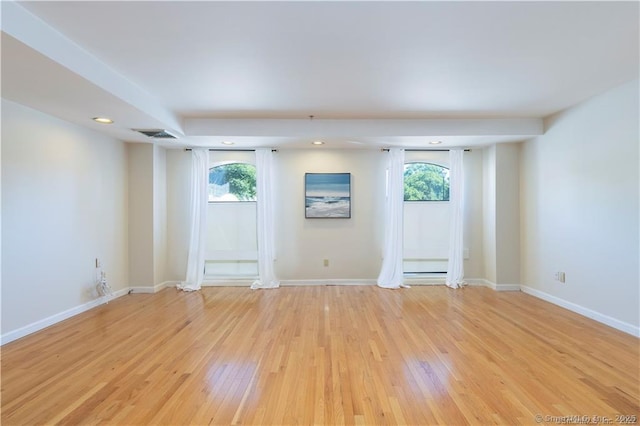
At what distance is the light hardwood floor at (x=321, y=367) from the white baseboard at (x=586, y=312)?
0.10 metres

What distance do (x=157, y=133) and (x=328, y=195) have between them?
2.76 meters

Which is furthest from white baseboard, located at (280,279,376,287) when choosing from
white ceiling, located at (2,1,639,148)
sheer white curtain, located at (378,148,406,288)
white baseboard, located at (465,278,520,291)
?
white ceiling, located at (2,1,639,148)

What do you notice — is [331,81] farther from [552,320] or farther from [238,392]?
[552,320]

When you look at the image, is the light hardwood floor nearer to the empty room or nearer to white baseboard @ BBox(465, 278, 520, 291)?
the empty room

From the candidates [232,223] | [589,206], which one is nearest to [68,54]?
[232,223]

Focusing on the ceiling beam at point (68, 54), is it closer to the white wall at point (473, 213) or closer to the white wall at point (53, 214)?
the white wall at point (53, 214)

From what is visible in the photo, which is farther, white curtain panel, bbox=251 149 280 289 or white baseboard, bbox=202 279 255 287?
white baseboard, bbox=202 279 255 287

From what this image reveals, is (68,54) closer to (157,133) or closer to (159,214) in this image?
(157,133)

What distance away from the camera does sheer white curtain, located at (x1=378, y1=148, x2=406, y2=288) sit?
16.9 ft

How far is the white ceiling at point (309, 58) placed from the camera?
6.61 ft

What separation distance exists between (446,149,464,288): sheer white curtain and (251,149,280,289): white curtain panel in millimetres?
3037

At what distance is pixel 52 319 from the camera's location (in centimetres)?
346

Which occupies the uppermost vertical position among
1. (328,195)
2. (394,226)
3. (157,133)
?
(157,133)

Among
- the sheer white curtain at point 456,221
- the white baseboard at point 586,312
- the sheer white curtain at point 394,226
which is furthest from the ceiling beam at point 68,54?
the white baseboard at point 586,312
